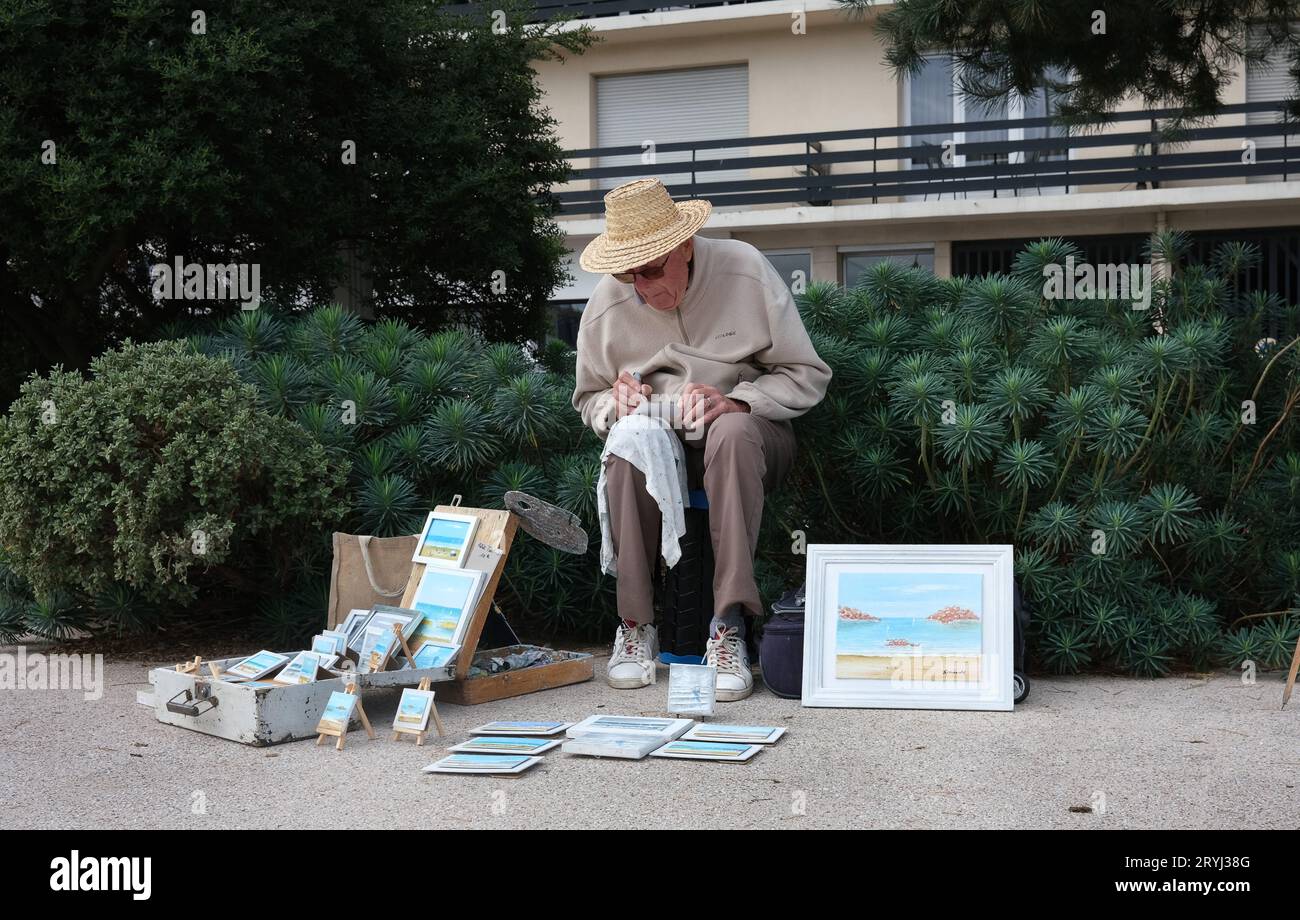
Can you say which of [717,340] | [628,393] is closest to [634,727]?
[628,393]

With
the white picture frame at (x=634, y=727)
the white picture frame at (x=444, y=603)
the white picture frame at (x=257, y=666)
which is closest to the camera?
the white picture frame at (x=634, y=727)

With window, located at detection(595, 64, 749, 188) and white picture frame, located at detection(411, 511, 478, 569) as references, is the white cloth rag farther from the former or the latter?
window, located at detection(595, 64, 749, 188)

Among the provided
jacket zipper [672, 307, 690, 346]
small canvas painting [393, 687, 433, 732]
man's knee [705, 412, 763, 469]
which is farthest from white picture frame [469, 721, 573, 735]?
jacket zipper [672, 307, 690, 346]

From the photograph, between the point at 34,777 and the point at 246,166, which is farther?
the point at 246,166

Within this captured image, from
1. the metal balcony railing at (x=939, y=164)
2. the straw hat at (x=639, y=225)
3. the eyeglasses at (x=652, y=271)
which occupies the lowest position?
the eyeglasses at (x=652, y=271)

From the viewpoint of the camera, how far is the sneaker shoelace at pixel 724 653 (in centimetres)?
406

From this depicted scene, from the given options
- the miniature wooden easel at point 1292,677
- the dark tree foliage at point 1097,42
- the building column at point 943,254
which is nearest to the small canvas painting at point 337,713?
the miniature wooden easel at point 1292,677

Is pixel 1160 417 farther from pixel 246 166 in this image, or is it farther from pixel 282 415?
pixel 246 166

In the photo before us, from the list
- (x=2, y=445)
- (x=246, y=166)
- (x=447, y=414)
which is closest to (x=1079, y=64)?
(x=447, y=414)

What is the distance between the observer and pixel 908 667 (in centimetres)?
393

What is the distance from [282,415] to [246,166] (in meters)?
2.24

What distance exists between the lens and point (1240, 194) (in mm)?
16859

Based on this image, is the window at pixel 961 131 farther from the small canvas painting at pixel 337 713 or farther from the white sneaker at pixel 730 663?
the small canvas painting at pixel 337 713

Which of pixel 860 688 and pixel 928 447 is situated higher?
pixel 928 447
